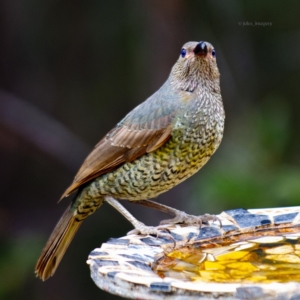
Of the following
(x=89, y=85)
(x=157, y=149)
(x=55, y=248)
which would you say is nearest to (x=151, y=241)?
(x=157, y=149)

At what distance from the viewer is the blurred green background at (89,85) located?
6.66 metres

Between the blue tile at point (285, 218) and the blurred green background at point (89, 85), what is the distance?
262cm

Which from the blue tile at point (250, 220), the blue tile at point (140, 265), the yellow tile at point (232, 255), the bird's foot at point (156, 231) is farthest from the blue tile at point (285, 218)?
the blue tile at point (140, 265)

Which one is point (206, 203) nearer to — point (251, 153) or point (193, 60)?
point (251, 153)

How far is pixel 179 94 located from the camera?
4.08 meters

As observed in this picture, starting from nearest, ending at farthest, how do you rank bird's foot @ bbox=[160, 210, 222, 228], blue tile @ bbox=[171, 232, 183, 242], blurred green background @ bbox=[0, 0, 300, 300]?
blue tile @ bbox=[171, 232, 183, 242], bird's foot @ bbox=[160, 210, 222, 228], blurred green background @ bbox=[0, 0, 300, 300]

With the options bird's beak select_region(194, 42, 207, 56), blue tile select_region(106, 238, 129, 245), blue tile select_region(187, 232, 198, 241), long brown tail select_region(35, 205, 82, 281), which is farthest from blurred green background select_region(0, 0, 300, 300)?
blue tile select_region(106, 238, 129, 245)

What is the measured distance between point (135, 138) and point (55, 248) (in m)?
0.79

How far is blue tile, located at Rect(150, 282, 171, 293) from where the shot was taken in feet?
7.35

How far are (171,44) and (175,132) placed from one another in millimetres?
2774

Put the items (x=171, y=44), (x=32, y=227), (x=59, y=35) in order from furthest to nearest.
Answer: (x=59, y=35) → (x=32, y=227) → (x=171, y=44)

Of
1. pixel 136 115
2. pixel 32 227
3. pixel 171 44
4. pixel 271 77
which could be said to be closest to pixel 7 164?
pixel 32 227

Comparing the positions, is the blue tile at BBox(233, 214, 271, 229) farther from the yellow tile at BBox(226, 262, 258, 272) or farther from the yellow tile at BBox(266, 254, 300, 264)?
the yellow tile at BBox(226, 262, 258, 272)

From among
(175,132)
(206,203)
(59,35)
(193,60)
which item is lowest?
(206,203)
